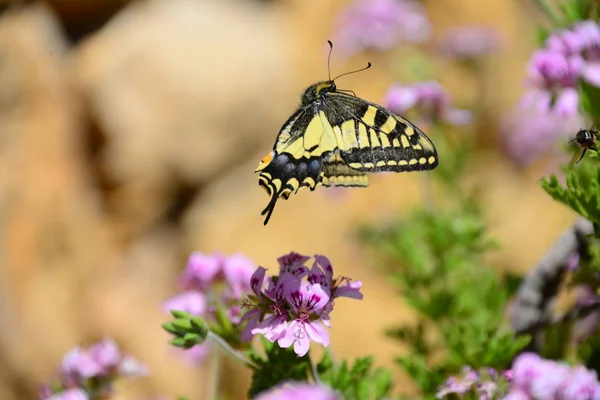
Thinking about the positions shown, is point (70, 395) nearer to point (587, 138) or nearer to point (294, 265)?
point (294, 265)

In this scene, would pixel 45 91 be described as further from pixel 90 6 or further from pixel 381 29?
pixel 381 29

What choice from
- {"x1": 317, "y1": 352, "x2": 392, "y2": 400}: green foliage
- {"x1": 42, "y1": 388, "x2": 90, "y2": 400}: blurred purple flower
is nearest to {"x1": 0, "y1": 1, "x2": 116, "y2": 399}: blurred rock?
{"x1": 42, "y1": 388, "x2": 90, "y2": 400}: blurred purple flower

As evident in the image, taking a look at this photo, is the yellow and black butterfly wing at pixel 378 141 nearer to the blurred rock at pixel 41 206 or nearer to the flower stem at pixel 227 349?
the flower stem at pixel 227 349

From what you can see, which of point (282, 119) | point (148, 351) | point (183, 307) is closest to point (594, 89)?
point (183, 307)

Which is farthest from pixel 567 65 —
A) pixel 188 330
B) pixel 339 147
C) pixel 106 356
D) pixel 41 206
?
pixel 41 206

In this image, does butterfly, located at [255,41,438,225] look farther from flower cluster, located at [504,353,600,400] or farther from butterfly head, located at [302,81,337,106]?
flower cluster, located at [504,353,600,400]

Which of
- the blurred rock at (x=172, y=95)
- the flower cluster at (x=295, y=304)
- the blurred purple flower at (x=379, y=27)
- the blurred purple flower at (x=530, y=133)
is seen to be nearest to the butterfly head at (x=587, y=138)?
the flower cluster at (x=295, y=304)
